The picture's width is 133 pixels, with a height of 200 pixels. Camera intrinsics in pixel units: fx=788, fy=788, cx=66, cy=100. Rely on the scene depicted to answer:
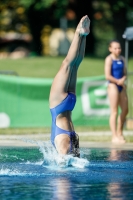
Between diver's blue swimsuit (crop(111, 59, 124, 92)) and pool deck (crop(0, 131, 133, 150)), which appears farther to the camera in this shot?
diver's blue swimsuit (crop(111, 59, 124, 92))

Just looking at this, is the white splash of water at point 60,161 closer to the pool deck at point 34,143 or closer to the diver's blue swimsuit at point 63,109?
the diver's blue swimsuit at point 63,109

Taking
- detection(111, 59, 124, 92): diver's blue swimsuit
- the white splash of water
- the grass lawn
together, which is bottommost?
the white splash of water

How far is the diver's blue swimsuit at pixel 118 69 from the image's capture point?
14039mm

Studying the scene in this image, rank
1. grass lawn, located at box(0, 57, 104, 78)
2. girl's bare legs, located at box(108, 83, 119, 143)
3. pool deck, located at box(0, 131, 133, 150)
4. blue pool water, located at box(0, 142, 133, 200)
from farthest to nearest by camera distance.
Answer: grass lawn, located at box(0, 57, 104, 78)
girl's bare legs, located at box(108, 83, 119, 143)
pool deck, located at box(0, 131, 133, 150)
blue pool water, located at box(0, 142, 133, 200)

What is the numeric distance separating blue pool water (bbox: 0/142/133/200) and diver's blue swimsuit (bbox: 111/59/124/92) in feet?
8.13

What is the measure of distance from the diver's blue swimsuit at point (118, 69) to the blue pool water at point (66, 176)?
8.13 feet

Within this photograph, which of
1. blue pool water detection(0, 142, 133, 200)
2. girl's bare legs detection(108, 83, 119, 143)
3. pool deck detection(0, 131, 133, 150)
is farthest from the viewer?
girl's bare legs detection(108, 83, 119, 143)

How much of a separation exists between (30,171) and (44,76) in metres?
22.9

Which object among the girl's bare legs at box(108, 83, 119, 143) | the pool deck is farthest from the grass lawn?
the girl's bare legs at box(108, 83, 119, 143)

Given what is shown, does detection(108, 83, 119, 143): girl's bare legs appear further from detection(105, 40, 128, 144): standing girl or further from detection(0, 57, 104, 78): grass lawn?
detection(0, 57, 104, 78): grass lawn

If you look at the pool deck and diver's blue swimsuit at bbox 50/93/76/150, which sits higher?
diver's blue swimsuit at bbox 50/93/76/150

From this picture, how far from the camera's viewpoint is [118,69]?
14086mm

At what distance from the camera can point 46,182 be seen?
8523 mm

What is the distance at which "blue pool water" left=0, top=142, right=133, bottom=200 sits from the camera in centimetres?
772
